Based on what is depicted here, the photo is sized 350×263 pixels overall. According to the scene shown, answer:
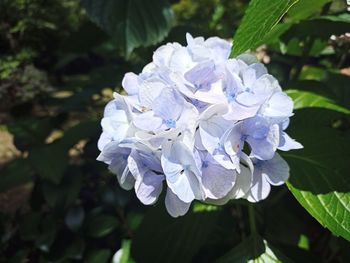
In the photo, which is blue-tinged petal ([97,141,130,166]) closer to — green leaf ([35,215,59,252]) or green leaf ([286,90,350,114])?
green leaf ([286,90,350,114])

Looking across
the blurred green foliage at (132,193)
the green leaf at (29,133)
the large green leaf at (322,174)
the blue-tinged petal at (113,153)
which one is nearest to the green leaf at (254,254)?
the blurred green foliage at (132,193)

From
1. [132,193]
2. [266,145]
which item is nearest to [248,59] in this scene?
[266,145]

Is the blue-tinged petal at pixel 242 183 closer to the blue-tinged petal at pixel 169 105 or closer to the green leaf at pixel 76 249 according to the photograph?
the blue-tinged petal at pixel 169 105

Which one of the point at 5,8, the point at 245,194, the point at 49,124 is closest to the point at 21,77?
the point at 49,124

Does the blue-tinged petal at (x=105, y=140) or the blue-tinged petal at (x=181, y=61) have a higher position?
the blue-tinged petal at (x=181, y=61)

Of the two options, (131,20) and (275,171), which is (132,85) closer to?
(275,171)

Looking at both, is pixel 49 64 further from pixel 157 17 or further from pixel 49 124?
pixel 157 17

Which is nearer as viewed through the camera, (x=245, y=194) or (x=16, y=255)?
(x=245, y=194)
